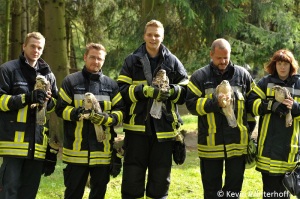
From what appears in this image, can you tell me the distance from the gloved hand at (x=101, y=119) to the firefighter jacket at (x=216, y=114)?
96cm

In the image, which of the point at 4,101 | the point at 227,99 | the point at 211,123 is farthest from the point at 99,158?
the point at 227,99

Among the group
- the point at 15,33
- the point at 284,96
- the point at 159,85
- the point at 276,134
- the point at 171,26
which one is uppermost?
the point at 15,33

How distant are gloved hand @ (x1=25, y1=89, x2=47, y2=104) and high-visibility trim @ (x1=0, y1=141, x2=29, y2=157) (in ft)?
1.64

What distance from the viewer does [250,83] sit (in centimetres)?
535

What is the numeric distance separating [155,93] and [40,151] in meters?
1.49

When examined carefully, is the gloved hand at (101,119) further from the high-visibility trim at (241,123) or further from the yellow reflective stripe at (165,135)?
the high-visibility trim at (241,123)

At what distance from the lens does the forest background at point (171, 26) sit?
394 inches

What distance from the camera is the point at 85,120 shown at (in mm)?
5008

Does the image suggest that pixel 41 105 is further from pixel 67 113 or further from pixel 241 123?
pixel 241 123

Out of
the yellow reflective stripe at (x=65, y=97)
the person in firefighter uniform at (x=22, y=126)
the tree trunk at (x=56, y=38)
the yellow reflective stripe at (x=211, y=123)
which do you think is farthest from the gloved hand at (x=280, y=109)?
the tree trunk at (x=56, y=38)

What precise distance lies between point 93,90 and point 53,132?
18.5ft

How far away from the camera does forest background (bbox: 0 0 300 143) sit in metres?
10.0

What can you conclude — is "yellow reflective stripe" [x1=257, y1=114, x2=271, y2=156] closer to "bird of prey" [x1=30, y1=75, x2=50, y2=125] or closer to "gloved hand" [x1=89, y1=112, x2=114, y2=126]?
"gloved hand" [x1=89, y1=112, x2=114, y2=126]

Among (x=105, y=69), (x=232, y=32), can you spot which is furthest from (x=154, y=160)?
(x=105, y=69)
